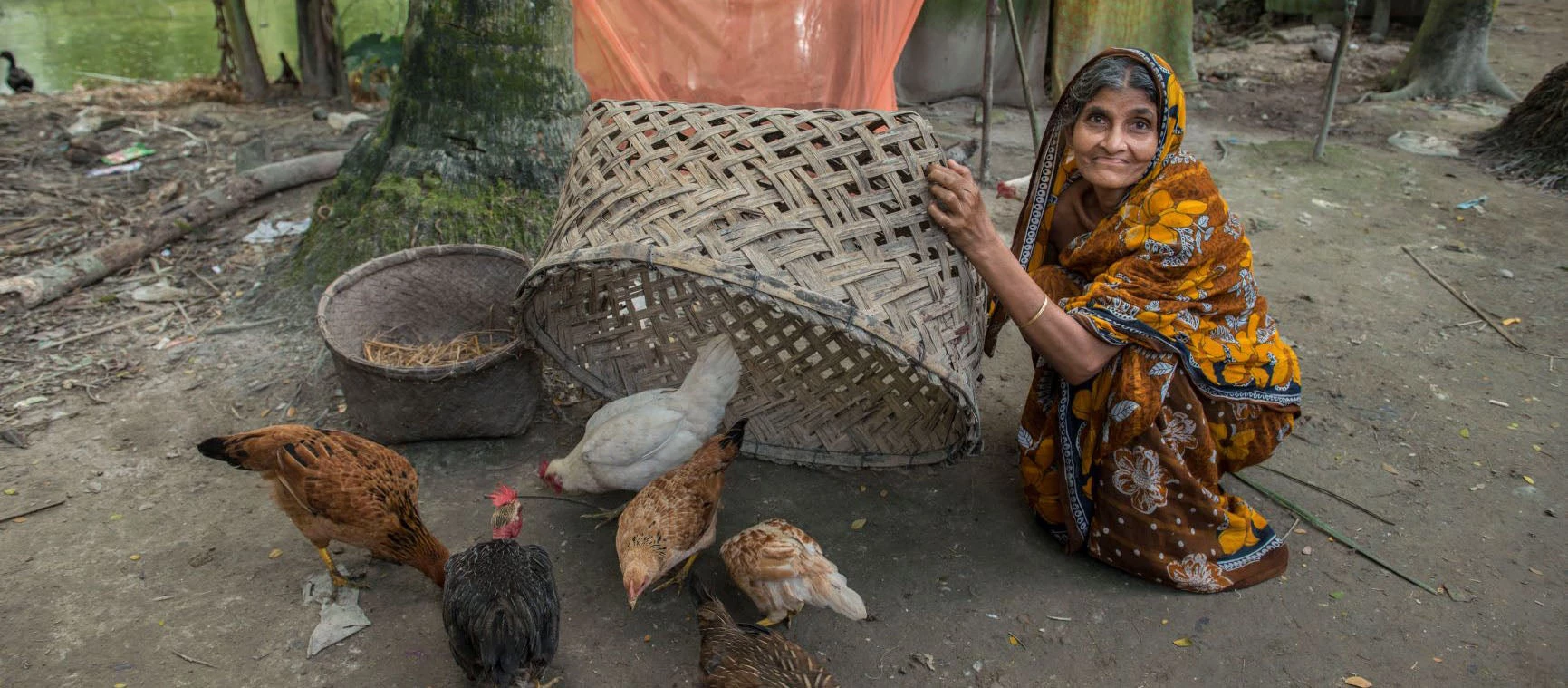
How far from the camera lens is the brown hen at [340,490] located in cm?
263

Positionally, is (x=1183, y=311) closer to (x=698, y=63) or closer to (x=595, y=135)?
(x=595, y=135)

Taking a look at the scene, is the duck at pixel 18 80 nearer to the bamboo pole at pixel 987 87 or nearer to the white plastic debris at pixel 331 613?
the white plastic debris at pixel 331 613

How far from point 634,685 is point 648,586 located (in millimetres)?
325

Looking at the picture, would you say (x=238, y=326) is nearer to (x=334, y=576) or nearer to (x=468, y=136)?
(x=468, y=136)

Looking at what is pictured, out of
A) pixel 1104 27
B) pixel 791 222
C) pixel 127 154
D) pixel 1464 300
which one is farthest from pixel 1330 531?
pixel 127 154

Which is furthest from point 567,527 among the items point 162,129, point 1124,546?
point 162,129

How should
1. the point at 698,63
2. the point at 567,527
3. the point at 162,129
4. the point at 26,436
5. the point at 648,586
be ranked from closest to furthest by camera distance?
the point at 648,586
the point at 567,527
the point at 26,436
the point at 698,63
the point at 162,129

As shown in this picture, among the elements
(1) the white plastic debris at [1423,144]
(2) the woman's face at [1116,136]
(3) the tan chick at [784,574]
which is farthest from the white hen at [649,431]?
(1) the white plastic debris at [1423,144]

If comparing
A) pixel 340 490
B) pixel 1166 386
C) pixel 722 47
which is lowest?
pixel 340 490

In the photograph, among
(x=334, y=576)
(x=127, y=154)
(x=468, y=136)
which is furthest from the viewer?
(x=127, y=154)

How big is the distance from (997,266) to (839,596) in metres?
1.01

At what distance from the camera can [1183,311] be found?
8.40ft

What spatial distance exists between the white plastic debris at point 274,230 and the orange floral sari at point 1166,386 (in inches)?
166

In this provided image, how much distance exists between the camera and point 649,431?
3006 millimetres
